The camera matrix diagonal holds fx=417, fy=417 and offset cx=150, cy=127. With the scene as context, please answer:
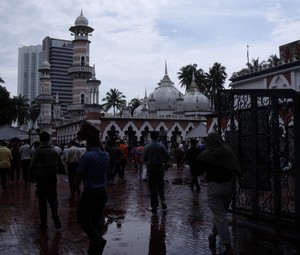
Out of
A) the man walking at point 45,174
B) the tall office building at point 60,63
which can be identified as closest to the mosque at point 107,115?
the man walking at point 45,174

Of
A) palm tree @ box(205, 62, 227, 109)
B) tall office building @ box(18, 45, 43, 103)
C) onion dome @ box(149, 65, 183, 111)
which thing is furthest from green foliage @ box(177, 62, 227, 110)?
tall office building @ box(18, 45, 43, 103)

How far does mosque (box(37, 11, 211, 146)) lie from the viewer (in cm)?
4551

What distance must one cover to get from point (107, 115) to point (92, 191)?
1615 inches

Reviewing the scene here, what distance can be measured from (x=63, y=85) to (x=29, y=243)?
117461 mm

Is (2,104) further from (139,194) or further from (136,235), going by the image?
(136,235)

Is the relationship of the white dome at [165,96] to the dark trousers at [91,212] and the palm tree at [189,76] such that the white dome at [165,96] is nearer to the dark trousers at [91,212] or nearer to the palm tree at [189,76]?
the palm tree at [189,76]

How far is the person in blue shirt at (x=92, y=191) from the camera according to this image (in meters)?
5.00

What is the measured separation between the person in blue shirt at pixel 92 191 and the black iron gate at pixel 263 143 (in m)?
3.65

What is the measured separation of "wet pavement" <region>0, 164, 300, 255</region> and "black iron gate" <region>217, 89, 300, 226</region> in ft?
1.60

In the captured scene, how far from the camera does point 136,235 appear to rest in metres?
7.01

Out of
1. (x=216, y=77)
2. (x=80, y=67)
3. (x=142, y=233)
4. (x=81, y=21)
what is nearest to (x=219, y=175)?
(x=142, y=233)

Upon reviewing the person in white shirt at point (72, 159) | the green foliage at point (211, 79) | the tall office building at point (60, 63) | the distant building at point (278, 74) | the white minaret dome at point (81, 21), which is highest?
the tall office building at point (60, 63)

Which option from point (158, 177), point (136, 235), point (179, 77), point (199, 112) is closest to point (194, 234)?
point (136, 235)

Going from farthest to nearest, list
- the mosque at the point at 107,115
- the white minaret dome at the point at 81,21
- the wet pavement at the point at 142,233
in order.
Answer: the white minaret dome at the point at 81,21 → the mosque at the point at 107,115 → the wet pavement at the point at 142,233
